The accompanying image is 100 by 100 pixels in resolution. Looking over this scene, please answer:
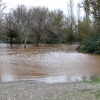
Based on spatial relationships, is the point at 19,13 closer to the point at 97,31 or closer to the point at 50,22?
the point at 50,22

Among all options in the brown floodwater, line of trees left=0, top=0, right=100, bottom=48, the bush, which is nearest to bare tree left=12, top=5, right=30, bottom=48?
line of trees left=0, top=0, right=100, bottom=48

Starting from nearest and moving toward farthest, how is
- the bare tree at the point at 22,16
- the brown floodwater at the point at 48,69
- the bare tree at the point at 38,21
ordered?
the brown floodwater at the point at 48,69, the bare tree at the point at 22,16, the bare tree at the point at 38,21

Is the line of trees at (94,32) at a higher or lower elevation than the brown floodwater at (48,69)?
higher

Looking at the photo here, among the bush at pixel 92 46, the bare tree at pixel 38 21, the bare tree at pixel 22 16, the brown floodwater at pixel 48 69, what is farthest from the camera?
the bare tree at pixel 38 21

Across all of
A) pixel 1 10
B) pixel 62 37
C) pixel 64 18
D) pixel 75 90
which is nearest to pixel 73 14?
pixel 64 18

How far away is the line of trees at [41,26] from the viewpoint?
41531 mm

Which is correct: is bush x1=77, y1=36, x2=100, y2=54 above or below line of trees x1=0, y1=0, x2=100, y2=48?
below

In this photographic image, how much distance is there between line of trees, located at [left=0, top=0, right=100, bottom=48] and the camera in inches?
1635

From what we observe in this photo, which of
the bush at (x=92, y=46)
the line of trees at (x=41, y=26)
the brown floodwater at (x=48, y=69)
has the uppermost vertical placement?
the line of trees at (x=41, y=26)

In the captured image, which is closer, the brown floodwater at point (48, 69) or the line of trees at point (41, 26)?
the brown floodwater at point (48, 69)

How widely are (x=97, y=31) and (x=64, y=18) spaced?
84.9ft

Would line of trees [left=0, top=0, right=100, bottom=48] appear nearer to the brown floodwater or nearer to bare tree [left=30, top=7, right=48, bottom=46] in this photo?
bare tree [left=30, top=7, right=48, bottom=46]

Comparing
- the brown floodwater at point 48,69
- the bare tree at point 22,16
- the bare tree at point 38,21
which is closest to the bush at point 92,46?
the brown floodwater at point 48,69

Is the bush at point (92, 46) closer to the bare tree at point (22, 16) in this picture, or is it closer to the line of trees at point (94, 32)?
the line of trees at point (94, 32)
